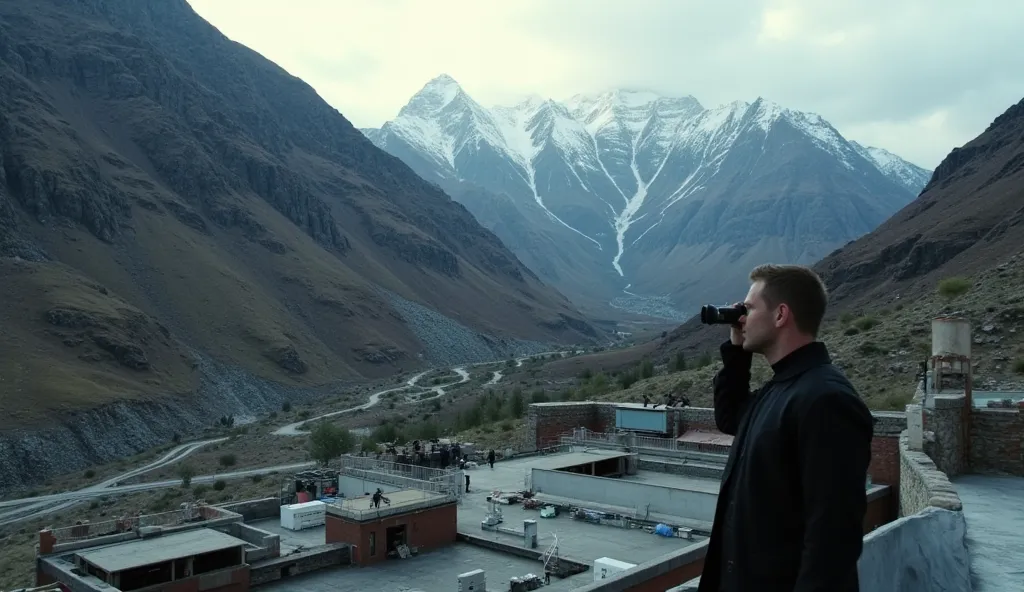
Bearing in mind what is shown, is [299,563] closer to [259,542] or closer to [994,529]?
[259,542]

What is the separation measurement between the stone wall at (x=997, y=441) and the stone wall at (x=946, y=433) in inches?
18.5

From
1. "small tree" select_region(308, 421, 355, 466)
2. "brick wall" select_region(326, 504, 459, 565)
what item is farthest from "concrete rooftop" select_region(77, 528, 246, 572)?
"small tree" select_region(308, 421, 355, 466)

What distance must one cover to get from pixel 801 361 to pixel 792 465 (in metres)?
0.43

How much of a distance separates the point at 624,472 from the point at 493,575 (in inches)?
381

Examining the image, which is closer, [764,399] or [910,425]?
[764,399]

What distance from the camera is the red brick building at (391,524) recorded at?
16188mm

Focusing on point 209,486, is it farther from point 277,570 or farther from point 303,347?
point 303,347

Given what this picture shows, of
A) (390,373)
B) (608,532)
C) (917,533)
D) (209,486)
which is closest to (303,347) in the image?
(390,373)

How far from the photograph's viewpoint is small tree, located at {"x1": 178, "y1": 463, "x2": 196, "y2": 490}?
1685 inches

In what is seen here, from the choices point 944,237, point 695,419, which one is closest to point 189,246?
point 944,237

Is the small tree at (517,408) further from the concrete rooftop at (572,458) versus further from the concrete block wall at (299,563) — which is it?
the concrete block wall at (299,563)

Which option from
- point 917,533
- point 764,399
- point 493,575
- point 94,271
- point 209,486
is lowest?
point 209,486

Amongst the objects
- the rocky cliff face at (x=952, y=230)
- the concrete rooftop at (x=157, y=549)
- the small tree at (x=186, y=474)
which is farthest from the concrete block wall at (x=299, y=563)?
the rocky cliff face at (x=952, y=230)

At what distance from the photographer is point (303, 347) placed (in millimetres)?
94625
